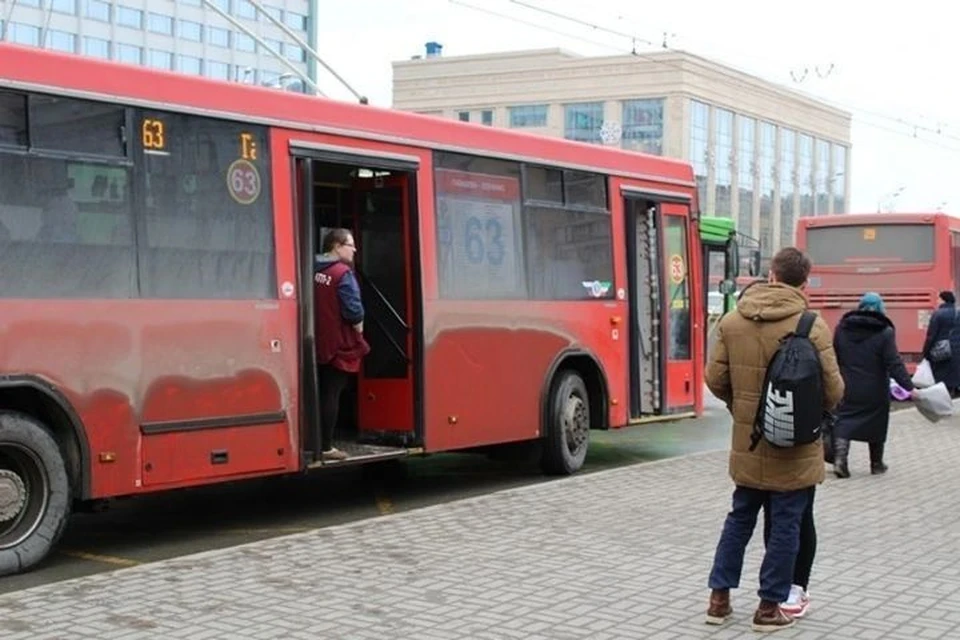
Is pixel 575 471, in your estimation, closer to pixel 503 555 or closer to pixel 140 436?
pixel 503 555

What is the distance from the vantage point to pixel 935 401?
10.1 meters

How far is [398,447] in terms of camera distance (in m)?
10.2

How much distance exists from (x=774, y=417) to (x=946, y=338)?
38.7 ft

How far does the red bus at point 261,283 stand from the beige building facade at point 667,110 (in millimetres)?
65662

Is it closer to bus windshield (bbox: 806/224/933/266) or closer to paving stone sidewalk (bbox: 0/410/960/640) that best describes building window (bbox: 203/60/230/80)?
bus windshield (bbox: 806/224/933/266)

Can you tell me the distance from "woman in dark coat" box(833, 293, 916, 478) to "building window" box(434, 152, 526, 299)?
2942mm

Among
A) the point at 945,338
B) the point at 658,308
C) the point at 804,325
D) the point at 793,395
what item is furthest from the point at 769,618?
the point at 945,338

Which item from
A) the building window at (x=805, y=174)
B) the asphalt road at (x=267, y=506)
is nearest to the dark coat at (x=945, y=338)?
the asphalt road at (x=267, y=506)

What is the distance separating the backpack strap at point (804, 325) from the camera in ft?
20.4

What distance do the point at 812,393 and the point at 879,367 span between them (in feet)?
17.9

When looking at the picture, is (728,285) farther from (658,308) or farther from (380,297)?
(380,297)

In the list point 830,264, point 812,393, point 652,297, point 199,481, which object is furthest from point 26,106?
point 830,264

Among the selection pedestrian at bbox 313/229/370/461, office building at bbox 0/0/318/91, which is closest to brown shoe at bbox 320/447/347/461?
pedestrian at bbox 313/229/370/461

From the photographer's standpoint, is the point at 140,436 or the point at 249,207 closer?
the point at 140,436
